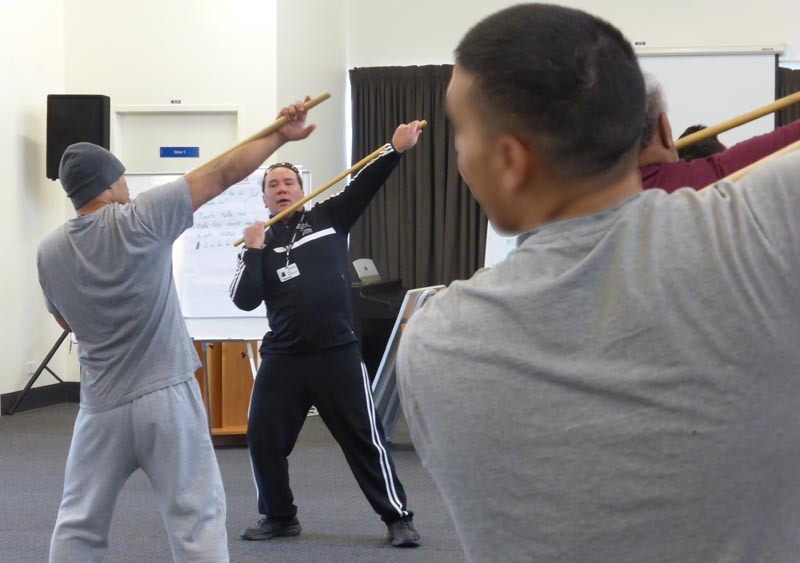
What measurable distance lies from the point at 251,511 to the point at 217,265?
79.0 inches

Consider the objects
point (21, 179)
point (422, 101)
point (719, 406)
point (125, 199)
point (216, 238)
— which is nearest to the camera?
point (719, 406)

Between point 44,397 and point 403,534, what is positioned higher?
point 403,534

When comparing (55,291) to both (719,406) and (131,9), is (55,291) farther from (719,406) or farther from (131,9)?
(131,9)

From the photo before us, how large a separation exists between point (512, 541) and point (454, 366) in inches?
5.3

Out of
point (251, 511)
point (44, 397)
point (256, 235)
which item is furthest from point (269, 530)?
point (44, 397)

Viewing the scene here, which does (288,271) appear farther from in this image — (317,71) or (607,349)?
(317,71)

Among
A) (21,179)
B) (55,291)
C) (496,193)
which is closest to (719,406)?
(496,193)

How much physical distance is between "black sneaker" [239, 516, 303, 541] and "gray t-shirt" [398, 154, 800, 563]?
324 cm

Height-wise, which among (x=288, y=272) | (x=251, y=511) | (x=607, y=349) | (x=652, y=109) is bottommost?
(x=251, y=511)

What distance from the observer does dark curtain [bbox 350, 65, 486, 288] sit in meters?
7.59

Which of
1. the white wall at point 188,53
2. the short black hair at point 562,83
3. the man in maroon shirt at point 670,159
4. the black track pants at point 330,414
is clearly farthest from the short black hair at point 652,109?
the white wall at point 188,53

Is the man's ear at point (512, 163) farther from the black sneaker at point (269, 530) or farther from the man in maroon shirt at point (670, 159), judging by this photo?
the black sneaker at point (269, 530)

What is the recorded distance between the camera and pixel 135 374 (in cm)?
260

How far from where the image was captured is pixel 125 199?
9.25 feet
